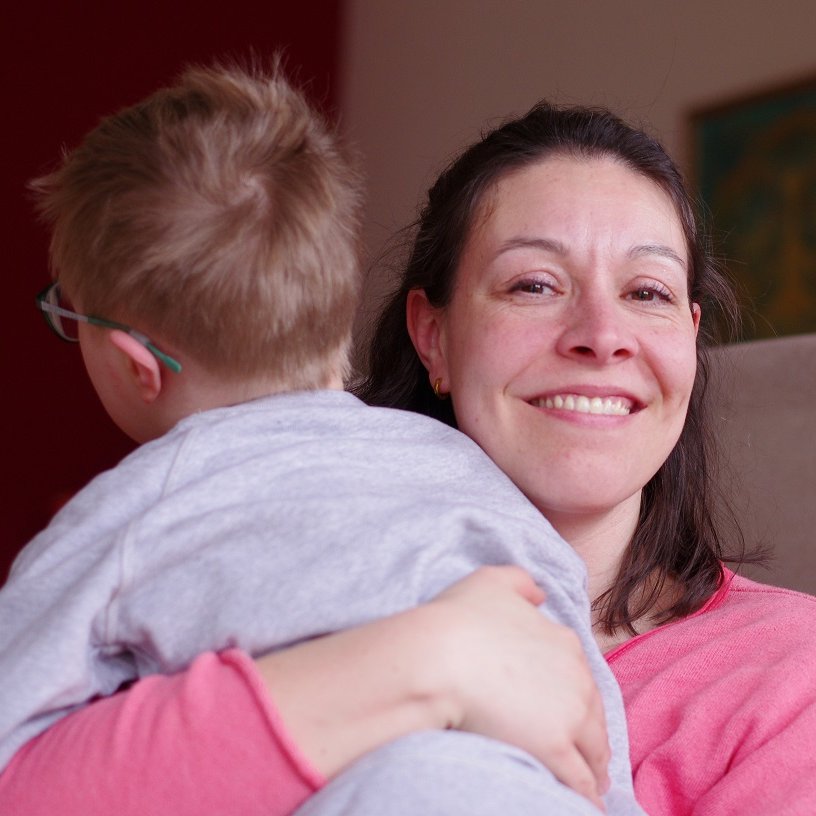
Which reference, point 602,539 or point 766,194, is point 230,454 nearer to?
point 602,539

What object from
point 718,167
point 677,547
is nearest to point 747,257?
point 718,167

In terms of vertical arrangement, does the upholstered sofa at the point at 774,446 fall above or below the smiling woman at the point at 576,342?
below

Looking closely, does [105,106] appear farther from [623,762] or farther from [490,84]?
[623,762]

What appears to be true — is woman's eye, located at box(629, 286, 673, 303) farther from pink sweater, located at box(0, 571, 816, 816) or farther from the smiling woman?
pink sweater, located at box(0, 571, 816, 816)

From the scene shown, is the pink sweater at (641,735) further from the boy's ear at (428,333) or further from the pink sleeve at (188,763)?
the boy's ear at (428,333)

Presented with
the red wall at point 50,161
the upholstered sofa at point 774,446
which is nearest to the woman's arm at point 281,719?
the upholstered sofa at point 774,446

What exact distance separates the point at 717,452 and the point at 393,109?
3.44m

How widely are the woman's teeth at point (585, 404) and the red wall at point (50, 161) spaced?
328 centimetres

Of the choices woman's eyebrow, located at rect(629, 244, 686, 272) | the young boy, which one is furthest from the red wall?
the young boy

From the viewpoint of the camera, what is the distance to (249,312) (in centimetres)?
102

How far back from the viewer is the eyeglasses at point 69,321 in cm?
104

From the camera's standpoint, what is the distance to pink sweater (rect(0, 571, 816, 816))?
0.85 meters

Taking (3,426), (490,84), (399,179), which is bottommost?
(3,426)

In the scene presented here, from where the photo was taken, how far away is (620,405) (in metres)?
1.41
